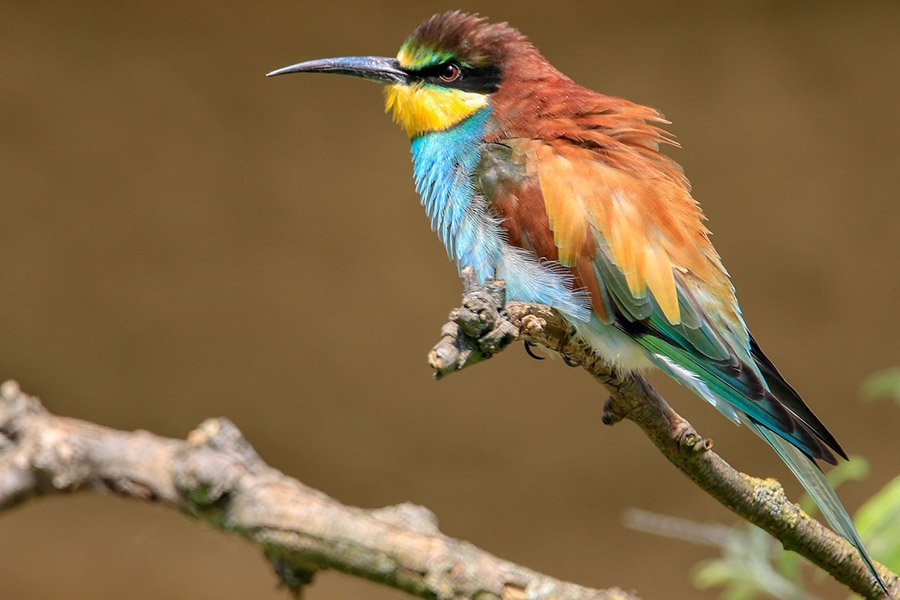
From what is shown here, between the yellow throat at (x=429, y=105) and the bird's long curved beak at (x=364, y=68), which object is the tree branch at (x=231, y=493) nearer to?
the yellow throat at (x=429, y=105)

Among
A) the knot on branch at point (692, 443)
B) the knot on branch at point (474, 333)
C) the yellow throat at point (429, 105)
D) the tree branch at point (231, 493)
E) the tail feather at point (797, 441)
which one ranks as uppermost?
the yellow throat at point (429, 105)

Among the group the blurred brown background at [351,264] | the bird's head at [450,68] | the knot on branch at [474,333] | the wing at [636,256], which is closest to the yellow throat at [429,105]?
the bird's head at [450,68]

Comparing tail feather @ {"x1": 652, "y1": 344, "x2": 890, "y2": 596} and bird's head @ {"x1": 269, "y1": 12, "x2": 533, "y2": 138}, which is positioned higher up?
bird's head @ {"x1": 269, "y1": 12, "x2": 533, "y2": 138}

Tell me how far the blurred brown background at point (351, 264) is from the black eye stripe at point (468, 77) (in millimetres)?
1218

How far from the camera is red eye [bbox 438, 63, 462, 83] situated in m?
1.97

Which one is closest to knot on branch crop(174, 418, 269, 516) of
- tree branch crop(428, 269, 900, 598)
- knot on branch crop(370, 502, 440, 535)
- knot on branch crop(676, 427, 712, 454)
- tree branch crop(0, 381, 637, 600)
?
tree branch crop(0, 381, 637, 600)

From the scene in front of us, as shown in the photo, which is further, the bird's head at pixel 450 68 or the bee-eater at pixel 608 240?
the bird's head at pixel 450 68

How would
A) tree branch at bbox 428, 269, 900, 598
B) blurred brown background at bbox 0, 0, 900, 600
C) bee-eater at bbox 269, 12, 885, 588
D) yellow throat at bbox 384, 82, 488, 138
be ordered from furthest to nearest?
blurred brown background at bbox 0, 0, 900, 600 < yellow throat at bbox 384, 82, 488, 138 < bee-eater at bbox 269, 12, 885, 588 < tree branch at bbox 428, 269, 900, 598

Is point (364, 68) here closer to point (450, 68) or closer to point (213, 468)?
point (450, 68)

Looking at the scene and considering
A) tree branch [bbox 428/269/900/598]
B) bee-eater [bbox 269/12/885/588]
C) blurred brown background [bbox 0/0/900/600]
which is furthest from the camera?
blurred brown background [bbox 0/0/900/600]

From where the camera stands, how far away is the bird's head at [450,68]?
1.93 metres

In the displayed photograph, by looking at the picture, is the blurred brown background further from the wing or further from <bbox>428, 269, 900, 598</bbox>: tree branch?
<bbox>428, 269, 900, 598</bbox>: tree branch

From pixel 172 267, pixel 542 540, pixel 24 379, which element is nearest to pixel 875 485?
pixel 542 540

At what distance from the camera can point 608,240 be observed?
5.53 feet
